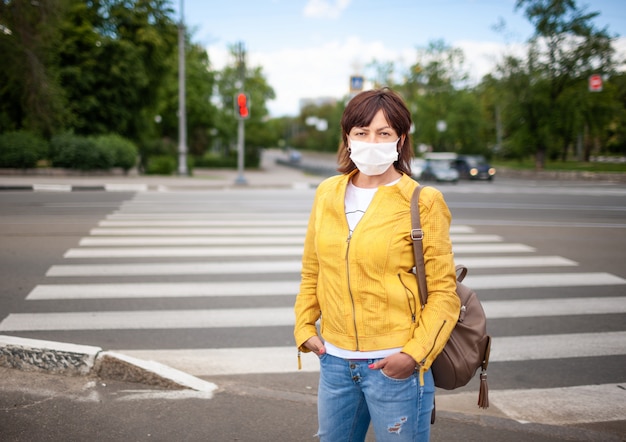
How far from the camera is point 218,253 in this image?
9086 mm

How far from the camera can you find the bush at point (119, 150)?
85.4ft

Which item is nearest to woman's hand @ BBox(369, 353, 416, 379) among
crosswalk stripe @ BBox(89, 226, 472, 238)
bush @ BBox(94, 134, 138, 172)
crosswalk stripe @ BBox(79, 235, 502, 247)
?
crosswalk stripe @ BBox(79, 235, 502, 247)

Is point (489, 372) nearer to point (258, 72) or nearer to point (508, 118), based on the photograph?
point (508, 118)

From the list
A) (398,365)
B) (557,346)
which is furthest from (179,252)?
(398,365)

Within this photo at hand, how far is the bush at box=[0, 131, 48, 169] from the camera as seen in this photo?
2414 cm

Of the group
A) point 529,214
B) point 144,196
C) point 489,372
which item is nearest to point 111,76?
point 144,196

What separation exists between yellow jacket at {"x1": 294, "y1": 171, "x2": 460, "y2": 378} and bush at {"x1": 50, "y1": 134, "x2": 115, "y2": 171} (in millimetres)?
25365

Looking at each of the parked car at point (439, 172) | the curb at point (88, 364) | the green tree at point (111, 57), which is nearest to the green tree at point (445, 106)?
the parked car at point (439, 172)

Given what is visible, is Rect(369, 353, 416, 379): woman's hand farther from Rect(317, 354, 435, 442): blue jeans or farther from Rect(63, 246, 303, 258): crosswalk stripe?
Rect(63, 246, 303, 258): crosswalk stripe

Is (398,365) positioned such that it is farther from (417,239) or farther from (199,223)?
(199,223)

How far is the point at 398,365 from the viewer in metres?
2.04

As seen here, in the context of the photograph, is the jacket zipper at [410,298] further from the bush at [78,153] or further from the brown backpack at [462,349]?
the bush at [78,153]

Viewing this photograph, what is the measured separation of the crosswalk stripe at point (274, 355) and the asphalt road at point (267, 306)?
0.02 metres

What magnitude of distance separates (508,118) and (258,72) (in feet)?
88.5
